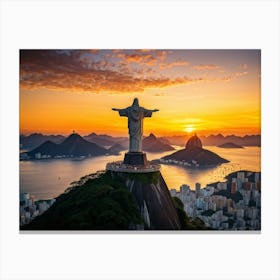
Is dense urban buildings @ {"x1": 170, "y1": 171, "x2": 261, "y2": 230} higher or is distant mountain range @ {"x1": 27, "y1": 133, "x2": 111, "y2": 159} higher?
distant mountain range @ {"x1": 27, "y1": 133, "x2": 111, "y2": 159}

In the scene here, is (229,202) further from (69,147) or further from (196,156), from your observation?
(69,147)

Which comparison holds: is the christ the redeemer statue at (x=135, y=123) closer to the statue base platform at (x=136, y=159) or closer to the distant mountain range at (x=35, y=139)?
the statue base platform at (x=136, y=159)

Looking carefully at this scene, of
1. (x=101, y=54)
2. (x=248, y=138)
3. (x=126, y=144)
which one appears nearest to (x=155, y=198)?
(x=126, y=144)

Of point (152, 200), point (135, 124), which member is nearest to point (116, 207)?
point (152, 200)

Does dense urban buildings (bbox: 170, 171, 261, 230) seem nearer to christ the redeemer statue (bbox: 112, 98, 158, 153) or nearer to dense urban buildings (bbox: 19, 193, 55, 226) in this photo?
christ the redeemer statue (bbox: 112, 98, 158, 153)

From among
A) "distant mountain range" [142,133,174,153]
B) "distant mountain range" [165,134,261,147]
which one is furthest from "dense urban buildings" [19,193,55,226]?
"distant mountain range" [165,134,261,147]

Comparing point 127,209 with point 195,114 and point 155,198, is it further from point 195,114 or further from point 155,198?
point 195,114

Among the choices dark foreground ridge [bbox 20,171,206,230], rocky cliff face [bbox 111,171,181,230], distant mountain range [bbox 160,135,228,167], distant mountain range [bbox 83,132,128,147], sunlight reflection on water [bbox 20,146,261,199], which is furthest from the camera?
distant mountain range [bbox 83,132,128,147]

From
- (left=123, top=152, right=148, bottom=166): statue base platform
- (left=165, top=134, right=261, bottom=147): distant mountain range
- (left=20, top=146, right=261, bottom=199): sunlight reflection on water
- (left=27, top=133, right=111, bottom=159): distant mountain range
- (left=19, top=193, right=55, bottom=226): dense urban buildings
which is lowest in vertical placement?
(left=19, top=193, right=55, bottom=226): dense urban buildings
